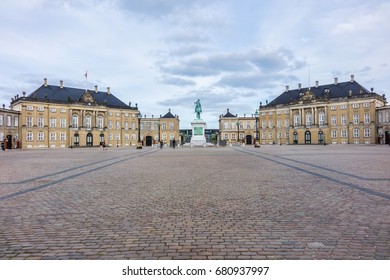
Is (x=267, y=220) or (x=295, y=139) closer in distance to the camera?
(x=267, y=220)

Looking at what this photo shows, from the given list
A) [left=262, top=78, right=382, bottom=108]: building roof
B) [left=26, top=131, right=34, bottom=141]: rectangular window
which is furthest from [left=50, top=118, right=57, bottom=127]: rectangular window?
[left=262, top=78, right=382, bottom=108]: building roof

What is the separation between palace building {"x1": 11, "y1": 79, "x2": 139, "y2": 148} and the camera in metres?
61.8

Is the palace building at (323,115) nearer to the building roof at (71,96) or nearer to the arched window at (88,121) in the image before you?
the building roof at (71,96)

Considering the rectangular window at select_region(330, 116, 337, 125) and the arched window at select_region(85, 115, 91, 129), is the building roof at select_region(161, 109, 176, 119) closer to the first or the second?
the arched window at select_region(85, 115, 91, 129)

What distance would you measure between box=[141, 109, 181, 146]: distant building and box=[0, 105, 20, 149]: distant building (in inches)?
1539

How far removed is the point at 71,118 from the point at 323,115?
61.3m

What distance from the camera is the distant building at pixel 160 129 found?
9369 centimetres

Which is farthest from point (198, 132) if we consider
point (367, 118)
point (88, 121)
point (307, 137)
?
point (367, 118)

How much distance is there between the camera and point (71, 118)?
68438 mm

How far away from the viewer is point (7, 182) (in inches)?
389

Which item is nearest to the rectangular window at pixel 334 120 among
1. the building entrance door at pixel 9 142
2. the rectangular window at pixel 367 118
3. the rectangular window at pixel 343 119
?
the rectangular window at pixel 343 119
